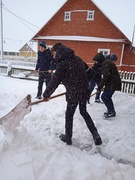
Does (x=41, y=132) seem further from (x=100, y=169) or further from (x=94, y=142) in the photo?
(x=100, y=169)

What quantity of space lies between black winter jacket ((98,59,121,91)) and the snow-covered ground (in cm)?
83

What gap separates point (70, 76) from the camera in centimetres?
241

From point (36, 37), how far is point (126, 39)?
878cm

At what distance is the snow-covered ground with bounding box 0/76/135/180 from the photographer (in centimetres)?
198

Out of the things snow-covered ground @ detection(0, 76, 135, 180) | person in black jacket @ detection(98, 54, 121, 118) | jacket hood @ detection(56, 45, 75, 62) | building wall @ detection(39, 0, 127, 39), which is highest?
building wall @ detection(39, 0, 127, 39)

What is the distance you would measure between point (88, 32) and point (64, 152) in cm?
1474

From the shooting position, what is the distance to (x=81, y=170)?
6.82 feet

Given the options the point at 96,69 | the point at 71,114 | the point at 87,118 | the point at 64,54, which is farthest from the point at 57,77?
the point at 96,69

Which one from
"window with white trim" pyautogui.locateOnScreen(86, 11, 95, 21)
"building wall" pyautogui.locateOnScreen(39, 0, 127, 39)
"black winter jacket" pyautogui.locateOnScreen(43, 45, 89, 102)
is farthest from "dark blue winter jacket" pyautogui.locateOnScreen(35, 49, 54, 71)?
"window with white trim" pyautogui.locateOnScreen(86, 11, 95, 21)

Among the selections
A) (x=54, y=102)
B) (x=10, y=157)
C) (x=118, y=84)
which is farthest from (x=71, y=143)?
(x=54, y=102)

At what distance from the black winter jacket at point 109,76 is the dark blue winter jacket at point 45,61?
191 centimetres

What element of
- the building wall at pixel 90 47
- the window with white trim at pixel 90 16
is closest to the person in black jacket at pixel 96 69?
the building wall at pixel 90 47

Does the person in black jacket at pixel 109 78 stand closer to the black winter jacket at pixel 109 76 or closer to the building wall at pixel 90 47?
the black winter jacket at pixel 109 76

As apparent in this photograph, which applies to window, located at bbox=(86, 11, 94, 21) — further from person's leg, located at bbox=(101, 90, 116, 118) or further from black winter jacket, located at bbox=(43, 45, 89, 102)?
black winter jacket, located at bbox=(43, 45, 89, 102)
